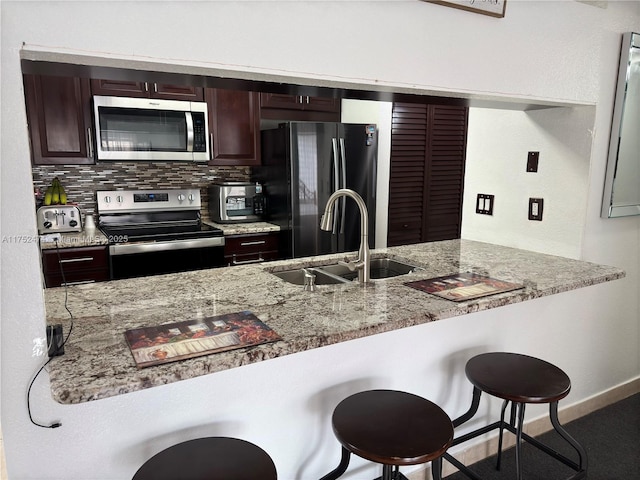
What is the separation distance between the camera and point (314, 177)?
3479 mm

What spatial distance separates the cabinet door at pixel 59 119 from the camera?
115 inches

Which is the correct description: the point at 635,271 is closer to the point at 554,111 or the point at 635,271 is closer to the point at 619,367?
the point at 619,367

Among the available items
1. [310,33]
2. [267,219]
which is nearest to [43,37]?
[310,33]

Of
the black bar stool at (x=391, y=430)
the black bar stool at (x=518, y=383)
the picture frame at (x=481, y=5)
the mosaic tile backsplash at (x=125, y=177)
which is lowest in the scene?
the black bar stool at (x=518, y=383)

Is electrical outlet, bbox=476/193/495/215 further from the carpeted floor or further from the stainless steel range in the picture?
the stainless steel range

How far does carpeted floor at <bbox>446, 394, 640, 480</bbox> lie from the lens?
6.98ft

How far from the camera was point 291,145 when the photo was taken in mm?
3359

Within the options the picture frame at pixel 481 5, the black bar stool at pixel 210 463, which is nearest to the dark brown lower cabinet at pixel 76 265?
the black bar stool at pixel 210 463

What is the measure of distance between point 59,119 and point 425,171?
2.85 meters

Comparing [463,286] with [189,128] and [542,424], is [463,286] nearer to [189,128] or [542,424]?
[542,424]

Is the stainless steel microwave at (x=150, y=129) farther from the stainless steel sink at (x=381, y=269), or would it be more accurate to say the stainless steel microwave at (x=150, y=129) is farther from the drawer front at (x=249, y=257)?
the stainless steel sink at (x=381, y=269)

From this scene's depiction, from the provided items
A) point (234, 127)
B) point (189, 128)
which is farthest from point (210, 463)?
point (234, 127)

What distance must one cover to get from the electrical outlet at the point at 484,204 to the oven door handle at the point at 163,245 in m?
1.77

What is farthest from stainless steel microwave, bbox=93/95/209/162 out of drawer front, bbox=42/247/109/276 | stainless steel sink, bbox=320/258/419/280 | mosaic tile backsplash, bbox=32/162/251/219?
stainless steel sink, bbox=320/258/419/280
